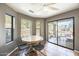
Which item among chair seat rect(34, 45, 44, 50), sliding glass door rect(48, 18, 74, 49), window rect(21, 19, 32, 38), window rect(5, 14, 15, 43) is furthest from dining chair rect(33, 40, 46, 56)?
window rect(5, 14, 15, 43)

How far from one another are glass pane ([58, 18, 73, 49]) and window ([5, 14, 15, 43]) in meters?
1.01

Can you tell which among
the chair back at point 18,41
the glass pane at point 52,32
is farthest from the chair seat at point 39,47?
the chair back at point 18,41

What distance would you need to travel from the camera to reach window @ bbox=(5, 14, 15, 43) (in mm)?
1911

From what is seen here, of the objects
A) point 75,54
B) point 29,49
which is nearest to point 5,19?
point 29,49

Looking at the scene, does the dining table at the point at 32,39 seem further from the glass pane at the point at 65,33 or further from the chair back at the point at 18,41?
the glass pane at the point at 65,33

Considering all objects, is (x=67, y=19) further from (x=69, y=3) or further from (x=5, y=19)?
(x=5, y=19)

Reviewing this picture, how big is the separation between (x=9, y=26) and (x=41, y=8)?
2.51 feet

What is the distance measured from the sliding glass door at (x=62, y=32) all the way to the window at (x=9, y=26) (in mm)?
804

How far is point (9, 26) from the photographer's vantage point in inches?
77.4

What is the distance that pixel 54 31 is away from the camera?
6.92ft

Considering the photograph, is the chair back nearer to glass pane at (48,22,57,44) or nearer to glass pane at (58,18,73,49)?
glass pane at (48,22,57,44)

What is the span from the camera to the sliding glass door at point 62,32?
1.96 metres

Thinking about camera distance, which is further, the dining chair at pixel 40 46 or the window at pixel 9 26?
the dining chair at pixel 40 46

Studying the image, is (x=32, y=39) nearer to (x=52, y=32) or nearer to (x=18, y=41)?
(x=18, y=41)
